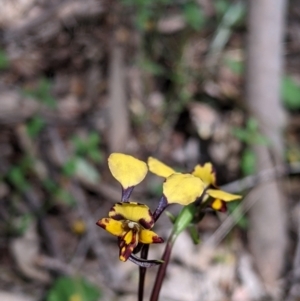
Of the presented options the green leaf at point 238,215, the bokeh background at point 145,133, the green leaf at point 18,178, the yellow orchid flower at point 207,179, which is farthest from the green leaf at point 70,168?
the yellow orchid flower at point 207,179

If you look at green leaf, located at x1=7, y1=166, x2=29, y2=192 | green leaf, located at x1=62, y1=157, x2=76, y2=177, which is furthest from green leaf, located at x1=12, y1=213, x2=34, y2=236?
green leaf, located at x1=62, y1=157, x2=76, y2=177

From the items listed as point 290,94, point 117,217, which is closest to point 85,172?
point 290,94

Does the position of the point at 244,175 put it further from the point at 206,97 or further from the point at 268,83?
the point at 206,97

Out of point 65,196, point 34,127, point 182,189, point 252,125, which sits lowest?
point 182,189

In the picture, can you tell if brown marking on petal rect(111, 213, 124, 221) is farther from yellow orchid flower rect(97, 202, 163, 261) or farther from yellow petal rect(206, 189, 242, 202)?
yellow petal rect(206, 189, 242, 202)

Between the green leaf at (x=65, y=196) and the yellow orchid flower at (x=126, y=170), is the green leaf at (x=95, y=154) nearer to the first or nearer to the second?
the green leaf at (x=65, y=196)

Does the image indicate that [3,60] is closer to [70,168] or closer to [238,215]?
[70,168]

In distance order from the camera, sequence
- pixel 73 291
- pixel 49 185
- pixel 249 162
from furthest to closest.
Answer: pixel 49 185 < pixel 249 162 < pixel 73 291
